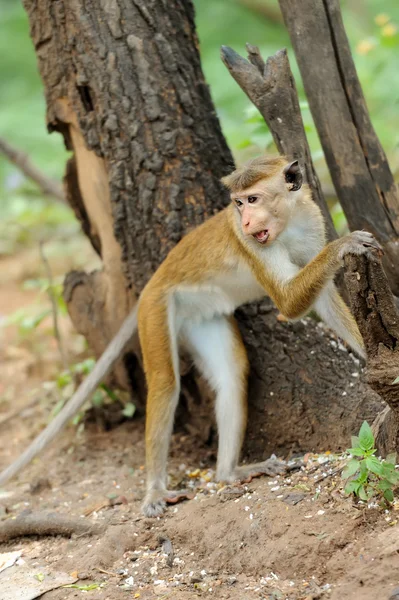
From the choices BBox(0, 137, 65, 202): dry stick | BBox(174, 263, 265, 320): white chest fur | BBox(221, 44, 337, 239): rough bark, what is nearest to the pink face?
BBox(221, 44, 337, 239): rough bark

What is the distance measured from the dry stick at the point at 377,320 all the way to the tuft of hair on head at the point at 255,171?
102 cm

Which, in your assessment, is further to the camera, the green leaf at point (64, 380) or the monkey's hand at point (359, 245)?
the green leaf at point (64, 380)

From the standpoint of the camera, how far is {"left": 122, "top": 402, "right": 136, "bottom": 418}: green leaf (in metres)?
6.05

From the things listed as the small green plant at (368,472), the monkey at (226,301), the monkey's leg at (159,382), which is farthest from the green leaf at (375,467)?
the monkey's leg at (159,382)

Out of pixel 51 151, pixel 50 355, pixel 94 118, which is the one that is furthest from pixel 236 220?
pixel 51 151

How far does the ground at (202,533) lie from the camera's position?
3367 millimetres

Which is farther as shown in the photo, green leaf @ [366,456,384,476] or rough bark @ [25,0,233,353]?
rough bark @ [25,0,233,353]

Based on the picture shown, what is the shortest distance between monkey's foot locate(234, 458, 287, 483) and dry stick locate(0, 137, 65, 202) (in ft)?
13.8

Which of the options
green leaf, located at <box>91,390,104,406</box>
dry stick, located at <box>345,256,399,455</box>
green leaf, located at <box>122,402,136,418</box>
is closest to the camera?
dry stick, located at <box>345,256,399,455</box>

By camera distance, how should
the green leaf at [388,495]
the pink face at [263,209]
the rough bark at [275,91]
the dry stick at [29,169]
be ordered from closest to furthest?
the green leaf at [388,495] → the pink face at [263,209] → the rough bark at [275,91] → the dry stick at [29,169]

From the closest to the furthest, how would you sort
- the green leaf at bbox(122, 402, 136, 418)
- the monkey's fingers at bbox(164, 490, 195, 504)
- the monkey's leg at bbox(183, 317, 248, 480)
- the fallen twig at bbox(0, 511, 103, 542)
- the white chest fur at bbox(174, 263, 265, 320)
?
the fallen twig at bbox(0, 511, 103, 542) < the monkey's fingers at bbox(164, 490, 195, 504) < the white chest fur at bbox(174, 263, 265, 320) < the monkey's leg at bbox(183, 317, 248, 480) < the green leaf at bbox(122, 402, 136, 418)

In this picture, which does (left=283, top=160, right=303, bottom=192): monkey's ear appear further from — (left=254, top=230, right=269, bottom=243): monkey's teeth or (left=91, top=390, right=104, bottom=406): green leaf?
(left=91, top=390, right=104, bottom=406): green leaf

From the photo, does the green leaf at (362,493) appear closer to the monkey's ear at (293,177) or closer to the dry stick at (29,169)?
the monkey's ear at (293,177)

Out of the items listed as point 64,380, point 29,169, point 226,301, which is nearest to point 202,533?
point 226,301
